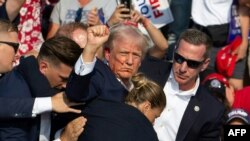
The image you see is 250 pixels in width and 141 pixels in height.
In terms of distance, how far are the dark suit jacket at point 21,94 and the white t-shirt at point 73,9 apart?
229 centimetres

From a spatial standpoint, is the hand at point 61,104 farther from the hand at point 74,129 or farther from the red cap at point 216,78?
the red cap at point 216,78

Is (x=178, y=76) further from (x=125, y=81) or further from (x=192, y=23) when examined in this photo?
(x=192, y=23)

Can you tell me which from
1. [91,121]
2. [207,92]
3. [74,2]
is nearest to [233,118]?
[207,92]

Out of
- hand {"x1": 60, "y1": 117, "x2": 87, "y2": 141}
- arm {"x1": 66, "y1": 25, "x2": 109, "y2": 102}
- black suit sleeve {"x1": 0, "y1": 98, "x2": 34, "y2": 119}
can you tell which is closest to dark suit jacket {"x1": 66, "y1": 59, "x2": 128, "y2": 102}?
arm {"x1": 66, "y1": 25, "x2": 109, "y2": 102}

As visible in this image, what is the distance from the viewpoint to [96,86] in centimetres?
346

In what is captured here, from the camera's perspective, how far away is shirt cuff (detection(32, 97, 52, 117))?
353cm

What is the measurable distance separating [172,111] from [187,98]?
149 millimetres

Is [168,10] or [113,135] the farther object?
[168,10]

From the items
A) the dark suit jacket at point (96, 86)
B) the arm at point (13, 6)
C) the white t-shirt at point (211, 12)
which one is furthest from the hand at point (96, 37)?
the white t-shirt at point (211, 12)

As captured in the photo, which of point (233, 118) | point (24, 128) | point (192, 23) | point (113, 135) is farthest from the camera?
point (192, 23)

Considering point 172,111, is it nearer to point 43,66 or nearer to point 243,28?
point 43,66

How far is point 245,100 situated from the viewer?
4.97 meters

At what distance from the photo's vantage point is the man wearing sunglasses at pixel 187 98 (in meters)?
4.63

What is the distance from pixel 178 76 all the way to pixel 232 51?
1.24m
